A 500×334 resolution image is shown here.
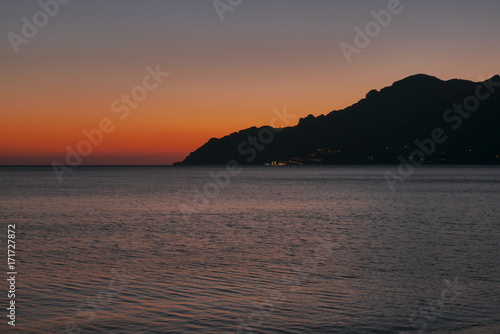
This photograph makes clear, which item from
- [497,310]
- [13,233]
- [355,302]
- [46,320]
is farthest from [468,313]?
[13,233]

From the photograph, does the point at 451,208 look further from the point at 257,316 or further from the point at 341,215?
the point at 257,316

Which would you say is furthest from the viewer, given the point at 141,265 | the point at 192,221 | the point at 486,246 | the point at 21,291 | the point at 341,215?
the point at 341,215

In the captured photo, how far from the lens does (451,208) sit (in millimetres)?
64312

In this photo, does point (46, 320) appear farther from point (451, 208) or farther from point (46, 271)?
point (451, 208)

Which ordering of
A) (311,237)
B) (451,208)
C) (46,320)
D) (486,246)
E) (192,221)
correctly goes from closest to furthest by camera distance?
(46,320), (486,246), (311,237), (192,221), (451,208)

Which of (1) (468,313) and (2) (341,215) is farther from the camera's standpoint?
(2) (341,215)

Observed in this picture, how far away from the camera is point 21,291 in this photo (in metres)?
19.6

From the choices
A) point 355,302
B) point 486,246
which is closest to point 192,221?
point 486,246

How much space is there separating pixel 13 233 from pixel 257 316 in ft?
99.5

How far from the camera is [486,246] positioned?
3259 cm

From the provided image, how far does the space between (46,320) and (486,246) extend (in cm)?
2771

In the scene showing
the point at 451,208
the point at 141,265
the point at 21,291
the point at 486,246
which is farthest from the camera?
the point at 451,208

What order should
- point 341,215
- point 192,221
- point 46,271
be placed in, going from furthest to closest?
1. point 341,215
2. point 192,221
3. point 46,271

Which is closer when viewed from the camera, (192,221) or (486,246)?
(486,246)
